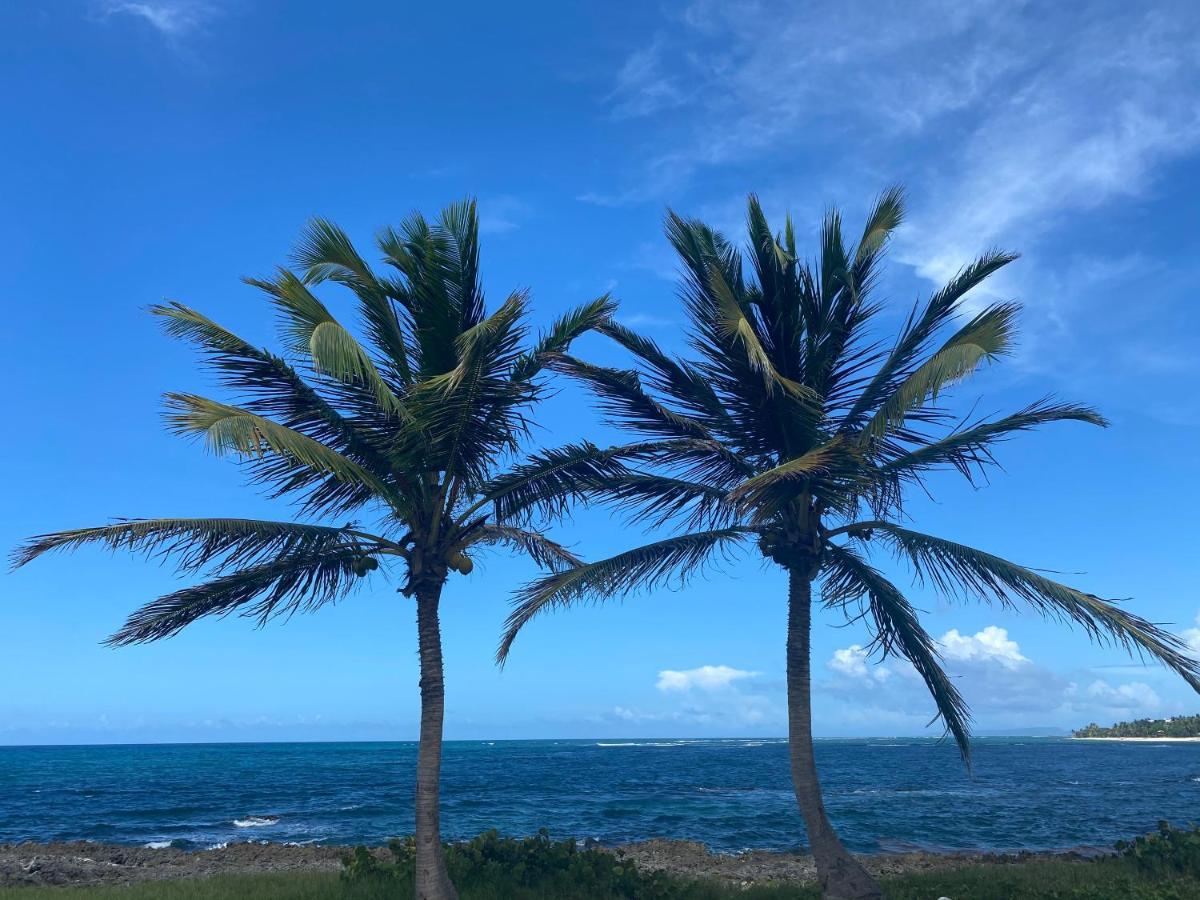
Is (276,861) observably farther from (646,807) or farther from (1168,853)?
(646,807)

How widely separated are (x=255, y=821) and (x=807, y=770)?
108 feet

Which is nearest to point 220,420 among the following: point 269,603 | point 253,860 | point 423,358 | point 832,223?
point 423,358

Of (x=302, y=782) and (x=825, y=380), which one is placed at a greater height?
(x=825, y=380)

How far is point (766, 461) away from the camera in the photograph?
12922 mm

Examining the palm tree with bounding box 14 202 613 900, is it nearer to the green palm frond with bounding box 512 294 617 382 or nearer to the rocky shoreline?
the green palm frond with bounding box 512 294 617 382

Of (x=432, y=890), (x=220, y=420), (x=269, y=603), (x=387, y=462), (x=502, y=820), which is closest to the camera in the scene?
(x=220, y=420)

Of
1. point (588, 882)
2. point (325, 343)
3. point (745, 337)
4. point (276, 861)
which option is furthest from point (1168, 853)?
point (276, 861)

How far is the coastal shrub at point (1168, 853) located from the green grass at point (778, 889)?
23 cm

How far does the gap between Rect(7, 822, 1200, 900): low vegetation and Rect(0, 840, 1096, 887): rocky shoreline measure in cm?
447

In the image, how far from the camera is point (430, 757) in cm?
1060

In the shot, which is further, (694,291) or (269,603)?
(694,291)

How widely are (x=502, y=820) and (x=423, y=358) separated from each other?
30991 millimetres

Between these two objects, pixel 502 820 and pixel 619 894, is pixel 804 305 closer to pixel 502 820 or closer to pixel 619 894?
pixel 619 894

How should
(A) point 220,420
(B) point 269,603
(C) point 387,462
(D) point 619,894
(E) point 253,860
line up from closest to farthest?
(A) point 220,420 < (C) point 387,462 < (B) point 269,603 < (D) point 619,894 < (E) point 253,860
